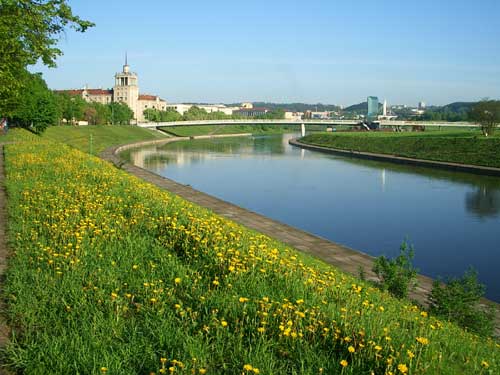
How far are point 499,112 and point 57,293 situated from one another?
214ft

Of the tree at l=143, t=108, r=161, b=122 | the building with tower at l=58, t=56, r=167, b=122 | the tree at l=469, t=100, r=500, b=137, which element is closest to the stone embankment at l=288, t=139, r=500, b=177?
the tree at l=469, t=100, r=500, b=137

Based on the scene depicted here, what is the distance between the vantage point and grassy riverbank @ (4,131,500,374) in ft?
→ 13.2

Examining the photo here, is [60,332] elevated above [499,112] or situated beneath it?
situated beneath

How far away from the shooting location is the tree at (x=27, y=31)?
14641mm

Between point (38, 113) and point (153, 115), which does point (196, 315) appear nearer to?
point (38, 113)

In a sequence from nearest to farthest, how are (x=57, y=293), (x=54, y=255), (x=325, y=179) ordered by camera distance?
(x=57, y=293) < (x=54, y=255) < (x=325, y=179)

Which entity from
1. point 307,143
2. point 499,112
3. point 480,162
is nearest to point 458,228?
point 480,162

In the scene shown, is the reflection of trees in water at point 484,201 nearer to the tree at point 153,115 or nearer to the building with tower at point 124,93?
the tree at point 153,115

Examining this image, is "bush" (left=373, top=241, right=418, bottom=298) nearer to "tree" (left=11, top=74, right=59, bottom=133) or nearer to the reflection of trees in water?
the reflection of trees in water

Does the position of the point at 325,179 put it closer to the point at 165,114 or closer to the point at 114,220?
the point at 114,220

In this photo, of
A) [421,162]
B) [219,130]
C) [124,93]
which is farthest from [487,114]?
[124,93]

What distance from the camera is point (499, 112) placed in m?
60.7

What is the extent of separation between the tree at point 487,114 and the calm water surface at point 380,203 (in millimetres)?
22517

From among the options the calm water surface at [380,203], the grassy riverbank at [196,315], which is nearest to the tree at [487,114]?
the calm water surface at [380,203]
